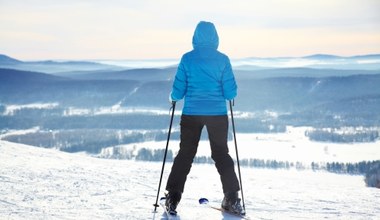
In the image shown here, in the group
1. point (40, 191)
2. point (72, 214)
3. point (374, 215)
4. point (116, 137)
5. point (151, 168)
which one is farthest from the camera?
point (116, 137)

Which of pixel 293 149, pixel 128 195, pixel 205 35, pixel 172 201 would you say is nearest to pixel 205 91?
pixel 205 35

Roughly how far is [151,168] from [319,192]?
11.9ft

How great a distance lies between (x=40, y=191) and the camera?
6.25 m

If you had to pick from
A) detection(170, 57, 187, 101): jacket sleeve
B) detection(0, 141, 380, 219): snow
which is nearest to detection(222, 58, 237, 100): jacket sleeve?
detection(170, 57, 187, 101): jacket sleeve

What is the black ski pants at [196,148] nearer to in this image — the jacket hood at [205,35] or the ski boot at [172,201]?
the ski boot at [172,201]

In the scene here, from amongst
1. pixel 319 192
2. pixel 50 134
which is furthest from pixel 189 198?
pixel 50 134

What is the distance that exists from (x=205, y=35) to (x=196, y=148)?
1.36 meters

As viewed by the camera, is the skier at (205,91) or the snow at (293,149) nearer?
the skier at (205,91)

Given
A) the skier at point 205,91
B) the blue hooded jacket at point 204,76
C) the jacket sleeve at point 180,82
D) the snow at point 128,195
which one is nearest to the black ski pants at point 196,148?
the skier at point 205,91

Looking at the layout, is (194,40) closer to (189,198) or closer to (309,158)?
(189,198)

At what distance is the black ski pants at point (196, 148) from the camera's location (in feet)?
17.4

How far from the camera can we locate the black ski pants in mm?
5316

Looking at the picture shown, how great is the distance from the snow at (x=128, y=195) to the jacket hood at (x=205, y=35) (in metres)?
2.04

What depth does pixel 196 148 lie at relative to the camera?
5.45 m
